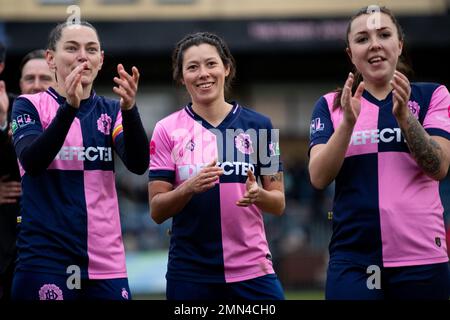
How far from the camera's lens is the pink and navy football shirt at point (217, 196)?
4.78 meters

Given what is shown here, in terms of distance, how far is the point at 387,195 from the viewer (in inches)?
177

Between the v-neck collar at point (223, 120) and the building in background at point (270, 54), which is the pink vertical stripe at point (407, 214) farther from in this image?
the building in background at point (270, 54)

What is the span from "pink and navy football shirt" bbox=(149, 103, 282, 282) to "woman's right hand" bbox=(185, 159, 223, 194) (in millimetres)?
277

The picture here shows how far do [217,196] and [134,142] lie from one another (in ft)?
1.80

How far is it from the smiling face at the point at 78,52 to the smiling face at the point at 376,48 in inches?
54.4

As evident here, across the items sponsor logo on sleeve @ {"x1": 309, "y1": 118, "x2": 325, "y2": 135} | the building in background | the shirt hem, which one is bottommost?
the shirt hem

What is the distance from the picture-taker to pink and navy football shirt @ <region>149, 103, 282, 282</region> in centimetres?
478

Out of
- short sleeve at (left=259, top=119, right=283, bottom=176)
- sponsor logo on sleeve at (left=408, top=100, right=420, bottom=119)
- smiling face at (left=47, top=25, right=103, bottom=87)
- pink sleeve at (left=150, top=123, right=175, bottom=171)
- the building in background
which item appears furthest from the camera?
the building in background

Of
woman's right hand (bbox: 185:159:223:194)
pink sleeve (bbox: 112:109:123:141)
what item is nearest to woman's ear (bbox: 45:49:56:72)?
pink sleeve (bbox: 112:109:123:141)

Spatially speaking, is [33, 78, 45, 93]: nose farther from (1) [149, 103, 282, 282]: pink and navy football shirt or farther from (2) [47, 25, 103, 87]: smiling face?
(1) [149, 103, 282, 282]: pink and navy football shirt

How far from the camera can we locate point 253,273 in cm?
480

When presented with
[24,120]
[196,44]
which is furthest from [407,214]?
[24,120]

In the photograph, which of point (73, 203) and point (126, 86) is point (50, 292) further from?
point (126, 86)

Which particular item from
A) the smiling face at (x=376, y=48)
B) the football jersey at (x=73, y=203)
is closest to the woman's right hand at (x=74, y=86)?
the football jersey at (x=73, y=203)
